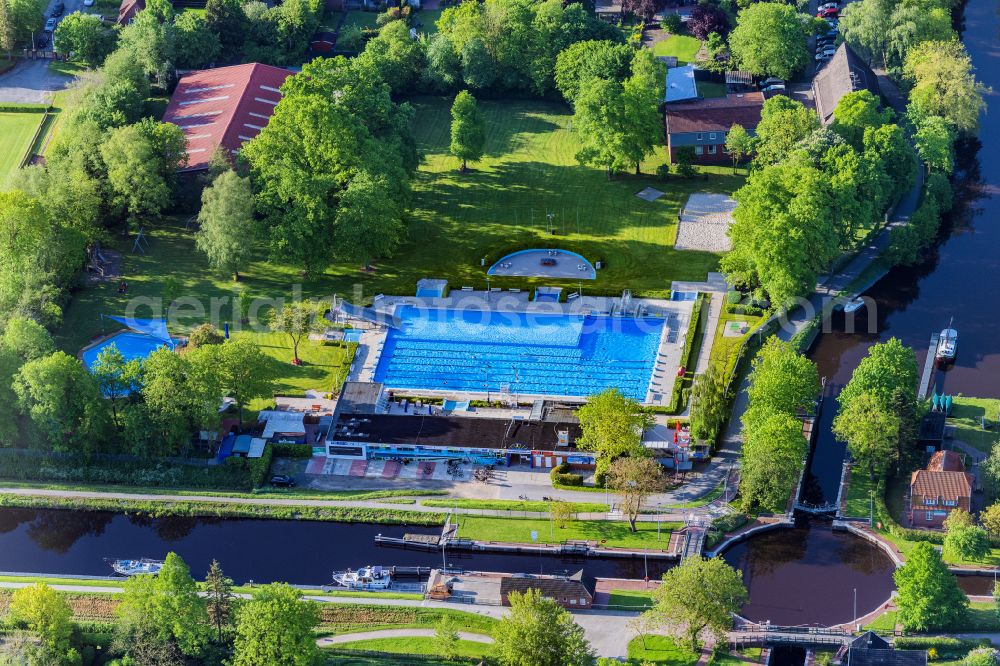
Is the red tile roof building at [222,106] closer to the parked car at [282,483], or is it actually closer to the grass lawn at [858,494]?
the parked car at [282,483]

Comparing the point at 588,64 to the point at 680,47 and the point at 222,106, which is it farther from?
the point at 222,106

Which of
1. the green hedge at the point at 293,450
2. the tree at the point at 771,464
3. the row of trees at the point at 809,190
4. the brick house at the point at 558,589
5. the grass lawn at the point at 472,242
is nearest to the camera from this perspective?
the brick house at the point at 558,589

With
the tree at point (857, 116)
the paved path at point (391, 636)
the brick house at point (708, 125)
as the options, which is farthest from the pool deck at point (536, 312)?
the paved path at point (391, 636)

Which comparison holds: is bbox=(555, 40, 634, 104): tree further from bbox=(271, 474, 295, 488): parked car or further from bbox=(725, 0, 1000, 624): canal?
bbox=(271, 474, 295, 488): parked car

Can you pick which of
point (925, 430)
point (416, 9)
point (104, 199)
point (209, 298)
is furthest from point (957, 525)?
point (416, 9)

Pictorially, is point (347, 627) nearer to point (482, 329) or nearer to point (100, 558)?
point (100, 558)

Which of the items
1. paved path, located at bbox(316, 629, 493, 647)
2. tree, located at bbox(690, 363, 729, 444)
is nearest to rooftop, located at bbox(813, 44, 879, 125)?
tree, located at bbox(690, 363, 729, 444)
